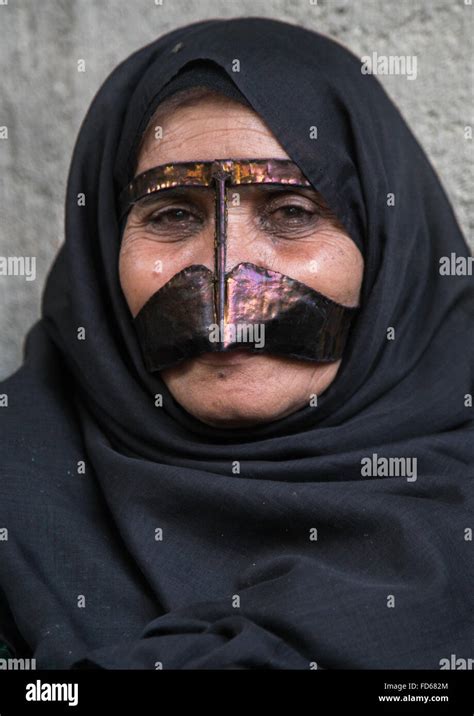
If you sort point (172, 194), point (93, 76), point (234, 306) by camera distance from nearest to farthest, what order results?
point (234, 306), point (172, 194), point (93, 76)

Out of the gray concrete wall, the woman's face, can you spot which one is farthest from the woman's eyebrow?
the gray concrete wall

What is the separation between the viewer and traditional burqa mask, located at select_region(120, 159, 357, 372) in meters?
2.17

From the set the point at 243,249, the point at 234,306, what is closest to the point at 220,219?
the point at 243,249

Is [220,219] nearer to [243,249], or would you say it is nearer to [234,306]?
[243,249]

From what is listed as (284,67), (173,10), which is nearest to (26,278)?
(173,10)

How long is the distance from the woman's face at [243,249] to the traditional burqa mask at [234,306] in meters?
0.02

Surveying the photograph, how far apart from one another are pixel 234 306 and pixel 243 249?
0.13 m

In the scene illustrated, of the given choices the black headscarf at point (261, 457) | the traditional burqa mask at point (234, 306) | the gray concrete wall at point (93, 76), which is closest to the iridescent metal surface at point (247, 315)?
the traditional burqa mask at point (234, 306)

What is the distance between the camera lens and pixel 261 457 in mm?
2244

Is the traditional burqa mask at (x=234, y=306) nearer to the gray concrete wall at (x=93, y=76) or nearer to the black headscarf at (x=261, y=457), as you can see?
the black headscarf at (x=261, y=457)

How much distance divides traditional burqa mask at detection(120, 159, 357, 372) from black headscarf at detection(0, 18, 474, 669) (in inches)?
3.1

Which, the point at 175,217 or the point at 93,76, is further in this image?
the point at 93,76

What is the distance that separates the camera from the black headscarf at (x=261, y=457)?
6.52 ft

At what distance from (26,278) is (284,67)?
4.28 ft
